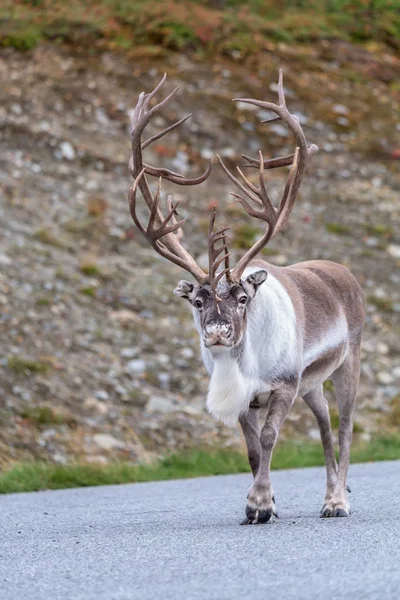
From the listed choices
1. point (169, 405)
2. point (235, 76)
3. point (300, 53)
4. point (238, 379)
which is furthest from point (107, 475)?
point (300, 53)

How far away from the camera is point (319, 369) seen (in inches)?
314

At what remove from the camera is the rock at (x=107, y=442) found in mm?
12453

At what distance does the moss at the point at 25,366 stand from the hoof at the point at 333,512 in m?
6.43

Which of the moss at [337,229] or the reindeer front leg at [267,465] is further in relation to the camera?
the moss at [337,229]

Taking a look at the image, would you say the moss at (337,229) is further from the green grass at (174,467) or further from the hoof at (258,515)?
the hoof at (258,515)

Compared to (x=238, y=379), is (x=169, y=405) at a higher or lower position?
lower

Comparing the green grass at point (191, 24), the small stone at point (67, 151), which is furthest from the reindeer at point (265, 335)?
the green grass at point (191, 24)

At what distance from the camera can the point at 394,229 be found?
18234 millimetres

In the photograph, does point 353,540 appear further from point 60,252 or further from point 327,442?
point 60,252

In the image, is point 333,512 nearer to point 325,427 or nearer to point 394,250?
point 325,427

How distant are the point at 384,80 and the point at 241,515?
606 inches

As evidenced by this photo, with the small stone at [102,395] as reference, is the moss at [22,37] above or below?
above

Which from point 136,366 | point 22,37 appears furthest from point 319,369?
point 22,37

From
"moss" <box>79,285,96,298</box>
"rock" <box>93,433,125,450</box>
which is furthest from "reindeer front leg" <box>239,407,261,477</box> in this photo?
"moss" <box>79,285,96,298</box>
